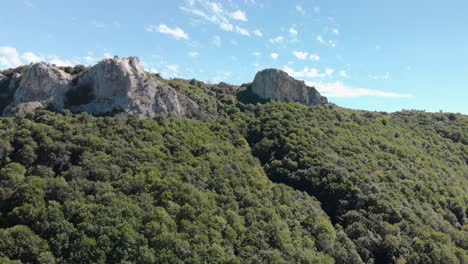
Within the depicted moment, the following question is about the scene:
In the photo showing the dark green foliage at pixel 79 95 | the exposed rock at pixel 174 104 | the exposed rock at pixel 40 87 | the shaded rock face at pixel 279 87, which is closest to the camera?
the exposed rock at pixel 40 87

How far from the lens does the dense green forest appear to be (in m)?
46.3

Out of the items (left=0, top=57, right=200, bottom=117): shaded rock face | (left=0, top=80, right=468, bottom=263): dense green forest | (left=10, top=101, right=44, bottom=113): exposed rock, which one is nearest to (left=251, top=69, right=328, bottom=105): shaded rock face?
(left=0, top=80, right=468, bottom=263): dense green forest

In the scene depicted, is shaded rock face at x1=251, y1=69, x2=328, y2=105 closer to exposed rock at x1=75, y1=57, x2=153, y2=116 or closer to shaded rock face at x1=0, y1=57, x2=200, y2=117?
shaded rock face at x1=0, y1=57, x2=200, y2=117

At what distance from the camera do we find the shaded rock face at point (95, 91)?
2886 inches

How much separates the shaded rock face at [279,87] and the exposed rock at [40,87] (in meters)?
49.4

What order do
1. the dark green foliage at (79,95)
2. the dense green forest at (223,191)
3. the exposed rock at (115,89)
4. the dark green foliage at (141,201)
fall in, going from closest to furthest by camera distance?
1. the dark green foliage at (141,201)
2. the dense green forest at (223,191)
3. the dark green foliage at (79,95)
4. the exposed rock at (115,89)

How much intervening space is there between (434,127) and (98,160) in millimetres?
90822

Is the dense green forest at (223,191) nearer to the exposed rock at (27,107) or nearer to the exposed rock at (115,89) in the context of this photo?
the exposed rock at (27,107)

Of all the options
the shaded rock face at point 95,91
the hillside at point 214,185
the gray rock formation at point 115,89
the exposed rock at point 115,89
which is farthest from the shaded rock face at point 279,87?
the exposed rock at point 115,89

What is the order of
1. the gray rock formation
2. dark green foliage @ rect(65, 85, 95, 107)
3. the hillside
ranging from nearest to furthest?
the hillside → dark green foliage @ rect(65, 85, 95, 107) → the gray rock formation

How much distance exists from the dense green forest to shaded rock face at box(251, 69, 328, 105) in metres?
11.9

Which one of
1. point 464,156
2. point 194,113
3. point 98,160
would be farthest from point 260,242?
point 464,156

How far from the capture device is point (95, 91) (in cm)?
7569

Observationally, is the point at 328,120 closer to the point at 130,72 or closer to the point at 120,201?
the point at 130,72
